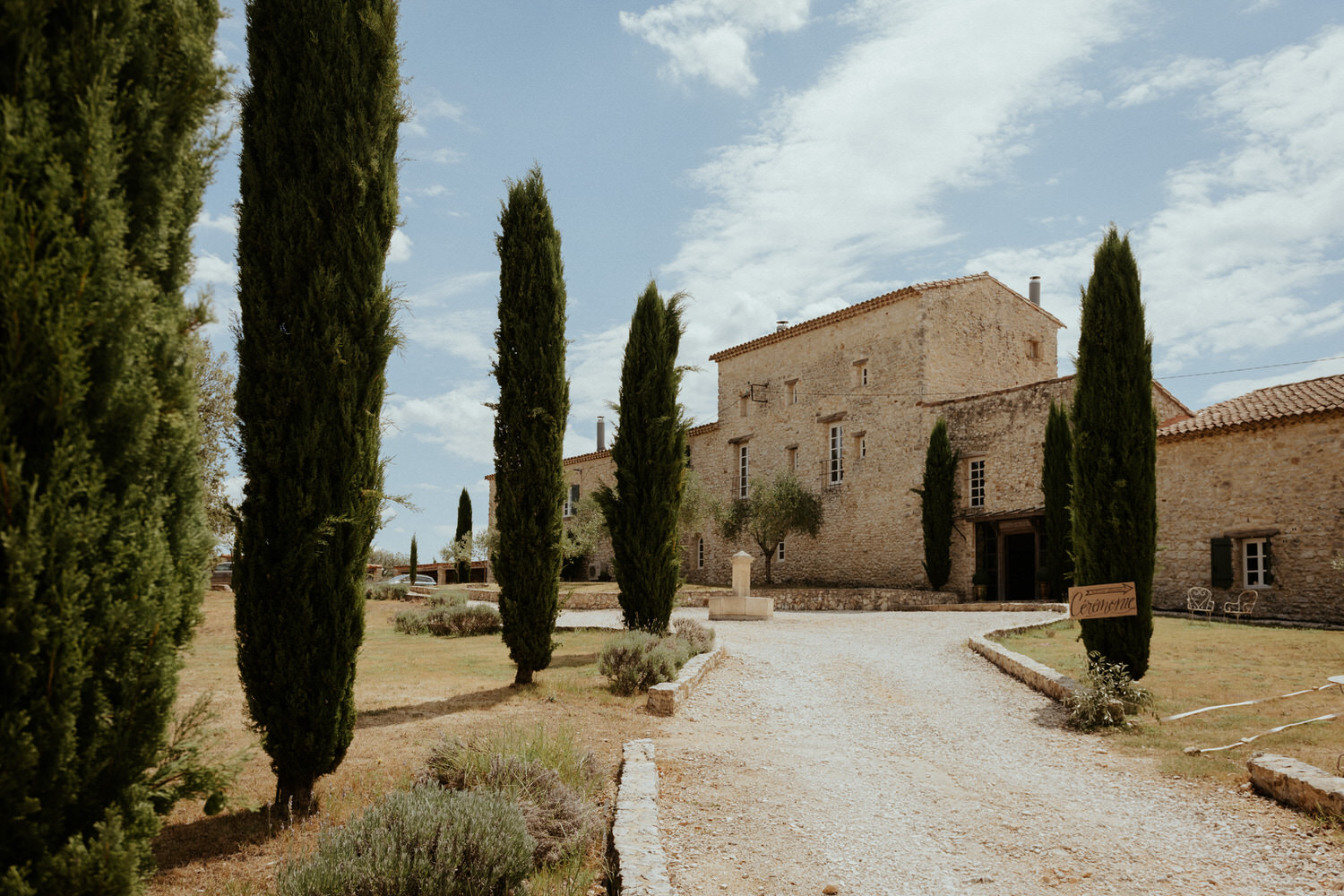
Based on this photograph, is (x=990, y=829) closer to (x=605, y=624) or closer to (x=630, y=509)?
(x=630, y=509)

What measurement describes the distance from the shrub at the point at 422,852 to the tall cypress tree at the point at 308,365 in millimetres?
1293

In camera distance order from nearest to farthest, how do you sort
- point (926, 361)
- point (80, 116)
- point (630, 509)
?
point (80, 116)
point (630, 509)
point (926, 361)

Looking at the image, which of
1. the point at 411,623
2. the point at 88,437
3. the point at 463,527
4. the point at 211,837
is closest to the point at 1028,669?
the point at 211,837

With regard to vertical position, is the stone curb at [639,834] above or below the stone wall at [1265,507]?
below

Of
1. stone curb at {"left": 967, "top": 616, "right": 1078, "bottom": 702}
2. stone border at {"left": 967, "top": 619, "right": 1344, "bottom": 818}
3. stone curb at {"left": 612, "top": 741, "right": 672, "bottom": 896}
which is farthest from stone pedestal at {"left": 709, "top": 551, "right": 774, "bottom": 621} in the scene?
stone border at {"left": 967, "top": 619, "right": 1344, "bottom": 818}

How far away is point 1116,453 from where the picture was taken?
30.9 feet

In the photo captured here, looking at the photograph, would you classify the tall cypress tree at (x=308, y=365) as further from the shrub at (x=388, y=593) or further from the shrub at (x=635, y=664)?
the shrub at (x=388, y=593)

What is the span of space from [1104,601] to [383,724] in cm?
771

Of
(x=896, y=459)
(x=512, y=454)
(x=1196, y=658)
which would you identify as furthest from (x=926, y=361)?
(x=512, y=454)

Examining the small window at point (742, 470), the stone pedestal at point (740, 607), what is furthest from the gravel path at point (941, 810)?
the small window at point (742, 470)

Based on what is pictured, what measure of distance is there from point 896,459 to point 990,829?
2204cm

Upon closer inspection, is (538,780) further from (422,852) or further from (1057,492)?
(1057,492)

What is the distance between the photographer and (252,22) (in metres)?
5.29

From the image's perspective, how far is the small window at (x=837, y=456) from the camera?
28.6 metres
